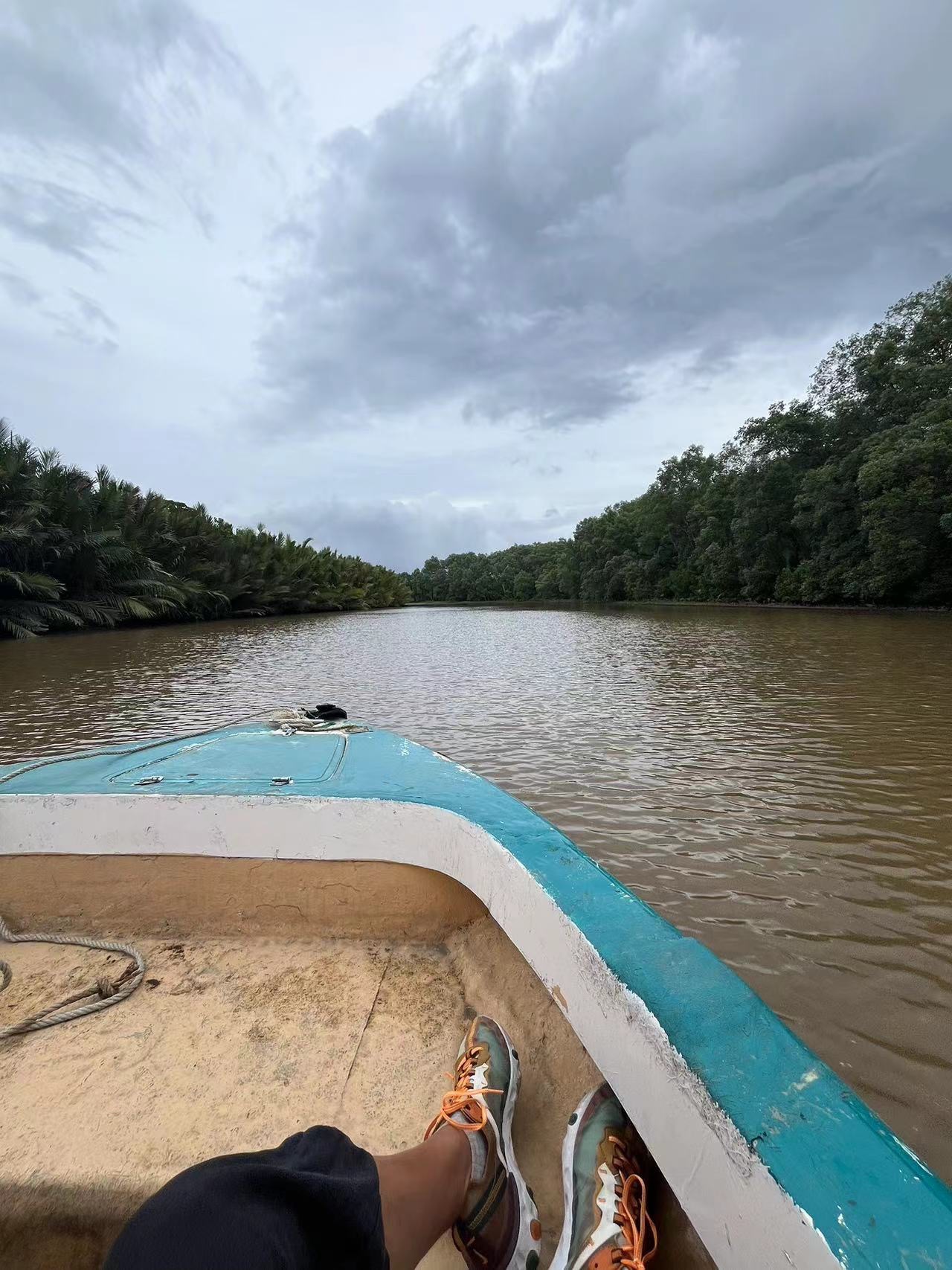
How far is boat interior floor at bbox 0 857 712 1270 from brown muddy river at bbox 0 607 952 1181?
3.61 feet

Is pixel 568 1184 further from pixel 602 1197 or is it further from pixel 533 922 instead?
pixel 533 922

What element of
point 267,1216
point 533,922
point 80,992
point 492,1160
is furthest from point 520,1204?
point 80,992

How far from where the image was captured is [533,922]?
4.73 ft

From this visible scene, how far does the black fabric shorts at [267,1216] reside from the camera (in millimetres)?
699

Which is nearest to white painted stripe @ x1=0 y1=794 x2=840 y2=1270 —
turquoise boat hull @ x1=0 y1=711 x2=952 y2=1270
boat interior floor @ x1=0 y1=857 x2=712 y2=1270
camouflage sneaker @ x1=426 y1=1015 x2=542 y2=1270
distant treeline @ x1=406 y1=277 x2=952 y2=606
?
turquoise boat hull @ x1=0 y1=711 x2=952 y2=1270

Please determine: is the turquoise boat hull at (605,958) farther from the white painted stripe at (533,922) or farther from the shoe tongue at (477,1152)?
the shoe tongue at (477,1152)

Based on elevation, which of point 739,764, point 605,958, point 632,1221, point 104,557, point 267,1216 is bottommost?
point 739,764

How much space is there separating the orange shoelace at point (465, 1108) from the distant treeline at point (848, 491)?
22.3 m

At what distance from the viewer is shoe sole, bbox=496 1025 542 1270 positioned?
109 centimetres

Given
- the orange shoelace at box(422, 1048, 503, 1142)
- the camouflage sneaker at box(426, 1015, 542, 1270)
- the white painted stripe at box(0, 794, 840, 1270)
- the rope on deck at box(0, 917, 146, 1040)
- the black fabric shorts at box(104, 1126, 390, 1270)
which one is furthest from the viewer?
the rope on deck at box(0, 917, 146, 1040)

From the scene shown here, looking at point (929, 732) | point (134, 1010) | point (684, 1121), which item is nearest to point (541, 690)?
point (929, 732)

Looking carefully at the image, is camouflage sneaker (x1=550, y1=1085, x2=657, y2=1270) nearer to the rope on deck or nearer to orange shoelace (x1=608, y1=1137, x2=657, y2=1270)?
orange shoelace (x1=608, y1=1137, x2=657, y2=1270)

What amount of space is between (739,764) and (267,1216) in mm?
4845

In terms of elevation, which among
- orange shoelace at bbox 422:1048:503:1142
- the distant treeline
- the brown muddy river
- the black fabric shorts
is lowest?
the brown muddy river
